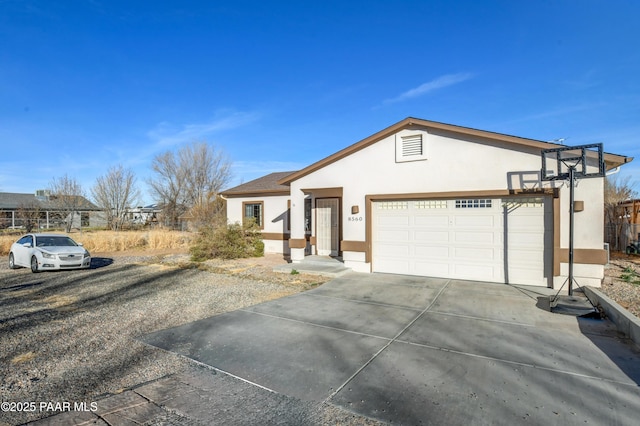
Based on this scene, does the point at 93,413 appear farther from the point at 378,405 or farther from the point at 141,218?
the point at 141,218

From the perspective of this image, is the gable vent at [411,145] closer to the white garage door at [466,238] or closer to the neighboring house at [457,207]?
the neighboring house at [457,207]

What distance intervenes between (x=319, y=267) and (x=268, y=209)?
6579 millimetres

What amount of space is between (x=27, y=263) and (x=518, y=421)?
1509 centimetres

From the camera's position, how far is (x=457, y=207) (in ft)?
31.3

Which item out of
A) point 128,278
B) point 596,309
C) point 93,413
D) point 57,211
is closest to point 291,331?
point 93,413

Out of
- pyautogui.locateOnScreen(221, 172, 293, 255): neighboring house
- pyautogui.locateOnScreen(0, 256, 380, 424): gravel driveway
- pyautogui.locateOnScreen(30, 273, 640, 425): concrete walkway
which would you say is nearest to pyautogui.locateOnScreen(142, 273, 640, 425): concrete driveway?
pyautogui.locateOnScreen(30, 273, 640, 425): concrete walkway

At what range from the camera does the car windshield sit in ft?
39.1

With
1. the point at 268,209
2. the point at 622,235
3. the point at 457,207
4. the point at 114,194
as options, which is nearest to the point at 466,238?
the point at 457,207

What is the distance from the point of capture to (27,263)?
1162cm

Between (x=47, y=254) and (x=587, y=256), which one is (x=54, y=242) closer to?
(x=47, y=254)

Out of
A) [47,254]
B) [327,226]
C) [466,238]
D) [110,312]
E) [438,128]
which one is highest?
[438,128]

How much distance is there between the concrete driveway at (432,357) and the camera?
330 cm

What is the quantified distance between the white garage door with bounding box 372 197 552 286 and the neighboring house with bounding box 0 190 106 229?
26798mm

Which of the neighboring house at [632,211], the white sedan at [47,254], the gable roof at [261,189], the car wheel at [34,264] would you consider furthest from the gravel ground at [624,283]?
the car wheel at [34,264]
